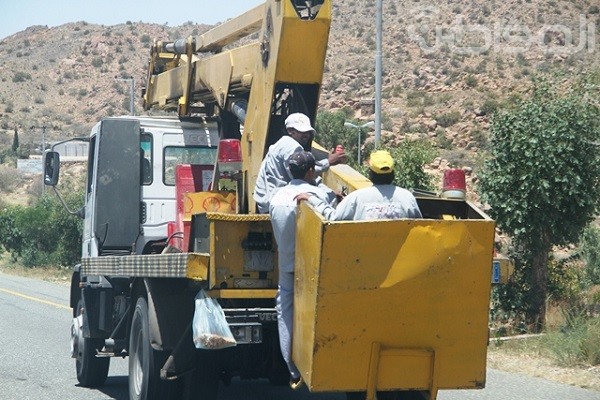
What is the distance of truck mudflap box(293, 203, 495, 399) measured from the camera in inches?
279

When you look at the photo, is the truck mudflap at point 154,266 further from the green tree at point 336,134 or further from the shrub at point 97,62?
the shrub at point 97,62

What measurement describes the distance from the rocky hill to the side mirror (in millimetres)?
35362

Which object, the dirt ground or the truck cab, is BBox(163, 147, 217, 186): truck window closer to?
the truck cab

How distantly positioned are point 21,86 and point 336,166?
319ft

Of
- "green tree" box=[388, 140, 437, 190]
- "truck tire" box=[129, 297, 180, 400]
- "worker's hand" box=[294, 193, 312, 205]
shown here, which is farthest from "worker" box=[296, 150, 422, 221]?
"green tree" box=[388, 140, 437, 190]

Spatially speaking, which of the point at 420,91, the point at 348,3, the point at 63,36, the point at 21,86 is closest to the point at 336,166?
the point at 420,91

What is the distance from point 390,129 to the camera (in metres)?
62.4

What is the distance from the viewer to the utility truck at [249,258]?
7133 millimetres

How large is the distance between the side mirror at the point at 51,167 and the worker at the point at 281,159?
4.43 meters

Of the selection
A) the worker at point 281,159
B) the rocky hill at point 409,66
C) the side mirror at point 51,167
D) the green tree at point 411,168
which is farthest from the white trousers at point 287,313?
the rocky hill at point 409,66

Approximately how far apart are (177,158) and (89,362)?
2426 mm

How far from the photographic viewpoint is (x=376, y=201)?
7.59m

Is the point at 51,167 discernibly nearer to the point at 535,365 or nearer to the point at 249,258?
the point at 249,258

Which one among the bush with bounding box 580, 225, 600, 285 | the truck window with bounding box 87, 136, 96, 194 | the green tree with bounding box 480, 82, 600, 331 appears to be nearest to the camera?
the truck window with bounding box 87, 136, 96, 194
